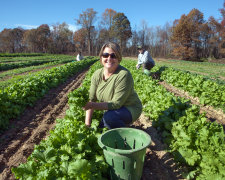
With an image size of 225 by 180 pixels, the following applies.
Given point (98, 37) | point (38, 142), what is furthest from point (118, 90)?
point (98, 37)

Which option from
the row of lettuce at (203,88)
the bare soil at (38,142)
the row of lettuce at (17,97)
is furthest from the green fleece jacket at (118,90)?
the row of lettuce at (203,88)

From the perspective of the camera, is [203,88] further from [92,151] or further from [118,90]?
[92,151]

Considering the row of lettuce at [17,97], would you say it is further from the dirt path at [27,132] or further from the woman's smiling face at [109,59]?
the woman's smiling face at [109,59]

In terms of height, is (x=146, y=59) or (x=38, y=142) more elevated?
(x=146, y=59)

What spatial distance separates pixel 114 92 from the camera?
3.17 m

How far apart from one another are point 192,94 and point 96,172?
6.84m

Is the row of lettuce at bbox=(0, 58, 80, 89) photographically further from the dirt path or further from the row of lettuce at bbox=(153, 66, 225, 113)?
the row of lettuce at bbox=(153, 66, 225, 113)

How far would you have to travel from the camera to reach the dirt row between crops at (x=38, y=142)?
3102mm

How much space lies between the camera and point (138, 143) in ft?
8.95

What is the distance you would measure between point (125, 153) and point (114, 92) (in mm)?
1291

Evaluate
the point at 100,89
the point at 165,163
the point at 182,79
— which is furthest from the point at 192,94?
the point at 100,89

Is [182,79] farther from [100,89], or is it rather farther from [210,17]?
[210,17]

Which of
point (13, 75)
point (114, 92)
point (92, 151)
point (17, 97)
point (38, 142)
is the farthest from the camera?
point (13, 75)

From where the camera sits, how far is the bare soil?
3.10 metres
